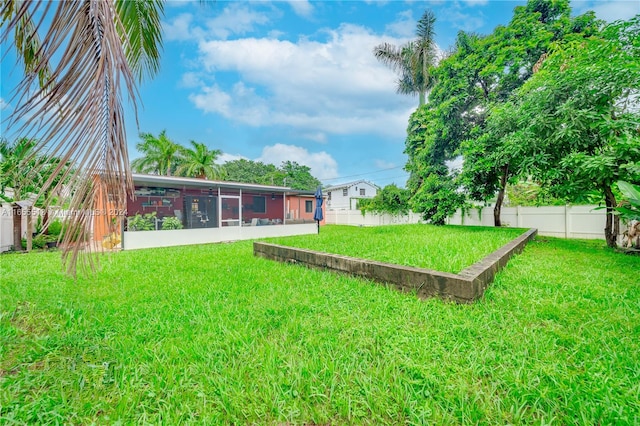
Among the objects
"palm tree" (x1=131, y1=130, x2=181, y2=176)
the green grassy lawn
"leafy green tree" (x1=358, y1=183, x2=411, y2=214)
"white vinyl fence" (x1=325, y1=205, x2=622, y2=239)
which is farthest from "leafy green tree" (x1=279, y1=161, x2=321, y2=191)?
the green grassy lawn

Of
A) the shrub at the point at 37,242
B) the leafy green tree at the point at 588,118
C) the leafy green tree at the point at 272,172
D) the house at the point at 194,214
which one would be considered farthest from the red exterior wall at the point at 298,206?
the leafy green tree at the point at 272,172

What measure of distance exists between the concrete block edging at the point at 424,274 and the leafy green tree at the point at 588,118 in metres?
2.69

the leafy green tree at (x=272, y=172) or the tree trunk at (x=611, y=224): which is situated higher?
the leafy green tree at (x=272, y=172)

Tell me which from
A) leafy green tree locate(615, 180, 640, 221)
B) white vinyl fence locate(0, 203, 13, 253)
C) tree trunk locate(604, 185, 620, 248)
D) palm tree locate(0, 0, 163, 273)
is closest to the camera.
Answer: palm tree locate(0, 0, 163, 273)

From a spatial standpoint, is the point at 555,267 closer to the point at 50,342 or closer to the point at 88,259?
the point at 88,259

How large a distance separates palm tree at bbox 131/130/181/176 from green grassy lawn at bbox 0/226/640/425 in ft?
60.3

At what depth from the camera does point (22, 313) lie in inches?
126

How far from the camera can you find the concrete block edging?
120 inches

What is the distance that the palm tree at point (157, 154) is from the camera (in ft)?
63.4

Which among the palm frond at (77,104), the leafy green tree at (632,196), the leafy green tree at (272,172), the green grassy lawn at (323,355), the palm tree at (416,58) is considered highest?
the palm tree at (416,58)

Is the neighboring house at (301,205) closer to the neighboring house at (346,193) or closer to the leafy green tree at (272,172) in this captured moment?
the neighboring house at (346,193)

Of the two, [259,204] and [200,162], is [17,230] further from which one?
[200,162]

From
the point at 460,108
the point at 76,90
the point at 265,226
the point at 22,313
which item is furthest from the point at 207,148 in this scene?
the point at 76,90

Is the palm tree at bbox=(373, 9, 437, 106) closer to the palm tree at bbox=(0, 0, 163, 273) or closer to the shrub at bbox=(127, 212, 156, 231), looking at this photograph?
the shrub at bbox=(127, 212, 156, 231)
